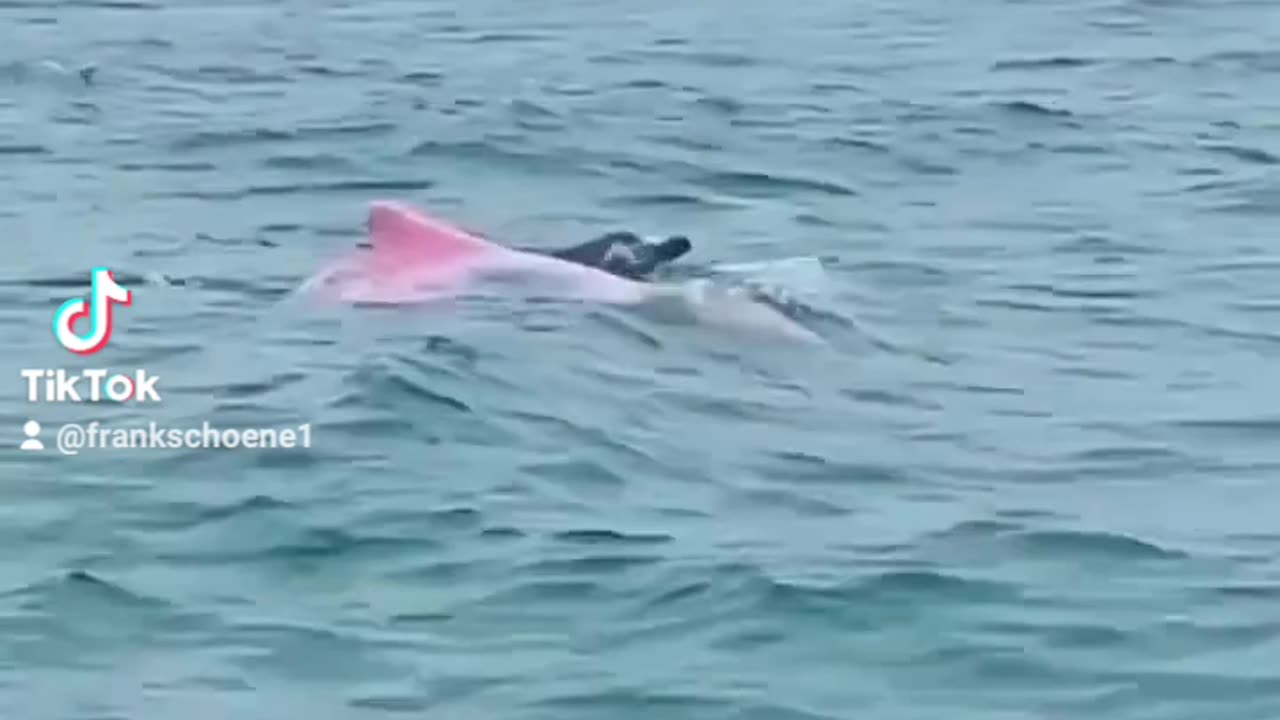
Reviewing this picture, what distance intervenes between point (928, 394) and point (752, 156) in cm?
660

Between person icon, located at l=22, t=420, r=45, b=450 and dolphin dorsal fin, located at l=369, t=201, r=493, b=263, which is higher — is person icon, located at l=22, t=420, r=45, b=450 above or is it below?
below

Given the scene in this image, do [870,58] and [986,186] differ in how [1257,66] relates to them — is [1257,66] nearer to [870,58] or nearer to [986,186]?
[870,58]

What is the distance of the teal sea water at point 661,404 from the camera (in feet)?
32.7

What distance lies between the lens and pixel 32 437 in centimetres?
1243

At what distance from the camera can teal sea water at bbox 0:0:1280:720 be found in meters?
9.96

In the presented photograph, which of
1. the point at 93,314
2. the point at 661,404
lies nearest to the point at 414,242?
the point at 93,314

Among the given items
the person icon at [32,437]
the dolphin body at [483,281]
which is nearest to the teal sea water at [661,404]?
the person icon at [32,437]

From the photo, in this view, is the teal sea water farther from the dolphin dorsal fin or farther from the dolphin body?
the dolphin dorsal fin

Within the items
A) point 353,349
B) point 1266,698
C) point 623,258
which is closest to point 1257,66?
point 623,258

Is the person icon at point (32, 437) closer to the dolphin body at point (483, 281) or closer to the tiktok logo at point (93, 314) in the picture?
the tiktok logo at point (93, 314)

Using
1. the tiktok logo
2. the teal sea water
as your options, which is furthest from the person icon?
the tiktok logo

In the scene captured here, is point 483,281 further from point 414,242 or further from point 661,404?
point 661,404

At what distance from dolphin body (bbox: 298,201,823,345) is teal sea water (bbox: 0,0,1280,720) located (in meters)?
0.30

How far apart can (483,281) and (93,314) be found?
2237 millimetres
